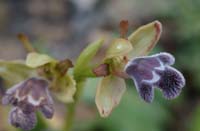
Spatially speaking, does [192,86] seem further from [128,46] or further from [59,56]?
[128,46]

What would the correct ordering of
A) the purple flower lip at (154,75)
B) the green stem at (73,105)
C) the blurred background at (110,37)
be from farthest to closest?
the blurred background at (110,37) → the green stem at (73,105) → the purple flower lip at (154,75)

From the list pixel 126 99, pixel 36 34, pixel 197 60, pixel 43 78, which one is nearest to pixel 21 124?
pixel 43 78

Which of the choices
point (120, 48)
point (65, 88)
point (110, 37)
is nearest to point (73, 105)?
point (65, 88)

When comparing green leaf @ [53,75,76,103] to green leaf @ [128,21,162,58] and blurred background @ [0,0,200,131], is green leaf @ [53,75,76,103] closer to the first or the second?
green leaf @ [128,21,162,58]

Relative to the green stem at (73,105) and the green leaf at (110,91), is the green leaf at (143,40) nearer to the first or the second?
the green leaf at (110,91)

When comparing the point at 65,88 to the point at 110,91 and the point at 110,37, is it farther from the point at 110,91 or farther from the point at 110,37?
the point at 110,37

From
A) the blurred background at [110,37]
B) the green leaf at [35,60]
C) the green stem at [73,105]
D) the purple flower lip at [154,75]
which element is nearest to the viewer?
the purple flower lip at [154,75]

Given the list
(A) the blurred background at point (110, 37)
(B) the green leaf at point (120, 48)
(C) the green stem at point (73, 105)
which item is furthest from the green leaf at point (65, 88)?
(A) the blurred background at point (110, 37)
